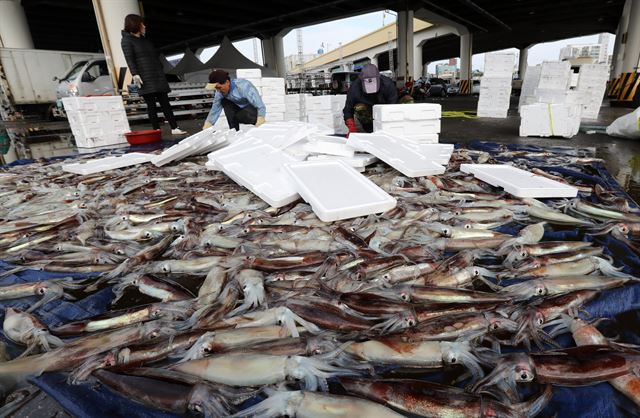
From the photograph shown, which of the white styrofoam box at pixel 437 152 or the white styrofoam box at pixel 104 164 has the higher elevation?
the white styrofoam box at pixel 104 164

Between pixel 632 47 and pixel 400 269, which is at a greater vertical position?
pixel 632 47

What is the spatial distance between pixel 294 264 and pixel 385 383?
3.29 feet

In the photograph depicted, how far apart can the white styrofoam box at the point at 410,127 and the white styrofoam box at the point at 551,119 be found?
9.41 feet

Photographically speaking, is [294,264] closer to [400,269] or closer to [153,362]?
[400,269]

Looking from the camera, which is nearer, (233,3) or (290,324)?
(290,324)

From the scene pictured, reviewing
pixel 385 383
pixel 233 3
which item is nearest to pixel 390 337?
pixel 385 383

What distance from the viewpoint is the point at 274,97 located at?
8883mm

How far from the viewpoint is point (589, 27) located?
34.7 m

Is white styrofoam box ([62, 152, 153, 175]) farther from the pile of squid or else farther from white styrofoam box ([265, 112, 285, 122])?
white styrofoam box ([265, 112, 285, 122])

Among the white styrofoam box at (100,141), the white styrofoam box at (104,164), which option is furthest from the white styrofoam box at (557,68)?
the white styrofoam box at (100,141)

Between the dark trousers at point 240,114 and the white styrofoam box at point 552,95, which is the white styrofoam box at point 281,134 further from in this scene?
the white styrofoam box at point 552,95

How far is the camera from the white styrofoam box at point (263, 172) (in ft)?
10.2

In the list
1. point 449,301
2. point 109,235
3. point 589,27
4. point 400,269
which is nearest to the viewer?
point 449,301

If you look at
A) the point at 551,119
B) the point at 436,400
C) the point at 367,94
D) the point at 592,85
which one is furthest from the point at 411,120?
the point at 592,85
